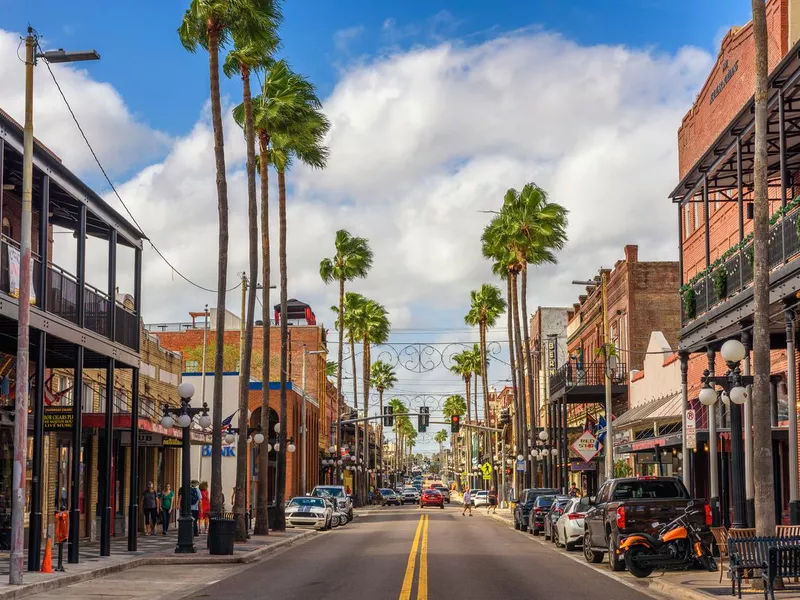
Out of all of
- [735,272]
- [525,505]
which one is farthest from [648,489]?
[525,505]

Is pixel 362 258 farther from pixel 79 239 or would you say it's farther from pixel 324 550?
pixel 79 239

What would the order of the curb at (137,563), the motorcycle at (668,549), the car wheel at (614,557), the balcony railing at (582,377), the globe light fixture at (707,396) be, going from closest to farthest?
1. the curb at (137,563)
2. the motorcycle at (668,549)
3. the globe light fixture at (707,396)
4. the car wheel at (614,557)
5. the balcony railing at (582,377)

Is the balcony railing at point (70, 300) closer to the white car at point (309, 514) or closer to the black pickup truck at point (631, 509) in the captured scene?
the black pickup truck at point (631, 509)

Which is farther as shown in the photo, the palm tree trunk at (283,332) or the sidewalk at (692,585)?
A: the palm tree trunk at (283,332)

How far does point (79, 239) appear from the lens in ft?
83.8

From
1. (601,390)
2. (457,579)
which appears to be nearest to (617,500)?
(457,579)

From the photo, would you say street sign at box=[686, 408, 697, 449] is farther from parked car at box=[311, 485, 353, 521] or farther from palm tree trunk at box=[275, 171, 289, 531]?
parked car at box=[311, 485, 353, 521]

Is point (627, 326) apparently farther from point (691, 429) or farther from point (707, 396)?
point (707, 396)

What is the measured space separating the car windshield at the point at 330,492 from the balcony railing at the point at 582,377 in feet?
38.3

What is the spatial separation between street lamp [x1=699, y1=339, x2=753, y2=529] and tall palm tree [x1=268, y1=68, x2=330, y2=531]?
19202mm

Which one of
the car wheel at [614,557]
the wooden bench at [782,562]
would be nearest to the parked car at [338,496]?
the car wheel at [614,557]

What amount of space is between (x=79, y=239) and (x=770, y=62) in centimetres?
1922

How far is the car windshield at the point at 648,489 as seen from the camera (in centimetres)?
2353

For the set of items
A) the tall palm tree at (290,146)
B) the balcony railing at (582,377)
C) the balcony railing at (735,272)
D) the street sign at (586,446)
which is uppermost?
the tall palm tree at (290,146)
